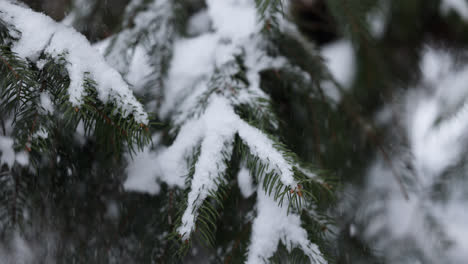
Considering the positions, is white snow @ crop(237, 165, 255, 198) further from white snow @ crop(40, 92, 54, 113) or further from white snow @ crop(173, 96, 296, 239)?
white snow @ crop(40, 92, 54, 113)

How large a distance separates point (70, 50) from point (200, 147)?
0.99 feet

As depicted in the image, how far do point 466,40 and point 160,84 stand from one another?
1.40m

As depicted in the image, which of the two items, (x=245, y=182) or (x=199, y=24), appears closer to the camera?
(x=245, y=182)

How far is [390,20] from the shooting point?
144cm

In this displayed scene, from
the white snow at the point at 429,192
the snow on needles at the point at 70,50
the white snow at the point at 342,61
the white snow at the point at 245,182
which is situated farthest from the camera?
the white snow at the point at 342,61

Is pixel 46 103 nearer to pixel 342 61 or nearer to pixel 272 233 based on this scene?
pixel 272 233

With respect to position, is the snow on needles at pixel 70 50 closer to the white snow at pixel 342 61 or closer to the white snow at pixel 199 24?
the white snow at pixel 199 24

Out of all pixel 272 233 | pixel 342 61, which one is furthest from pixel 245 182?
pixel 342 61

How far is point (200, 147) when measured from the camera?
59cm

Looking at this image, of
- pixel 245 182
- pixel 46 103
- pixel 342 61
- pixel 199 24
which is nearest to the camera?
pixel 46 103

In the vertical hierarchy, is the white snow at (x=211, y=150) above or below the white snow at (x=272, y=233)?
above

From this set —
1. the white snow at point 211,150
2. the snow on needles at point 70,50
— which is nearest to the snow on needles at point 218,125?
the white snow at point 211,150

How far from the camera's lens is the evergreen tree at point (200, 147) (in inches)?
19.8

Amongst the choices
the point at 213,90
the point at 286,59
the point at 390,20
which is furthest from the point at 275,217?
the point at 390,20
